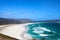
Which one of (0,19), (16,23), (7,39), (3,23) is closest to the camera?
(7,39)

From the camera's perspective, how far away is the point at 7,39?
6.43 m

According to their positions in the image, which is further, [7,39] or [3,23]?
[3,23]

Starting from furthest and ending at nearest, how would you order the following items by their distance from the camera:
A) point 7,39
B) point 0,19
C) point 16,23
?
point 16,23, point 0,19, point 7,39

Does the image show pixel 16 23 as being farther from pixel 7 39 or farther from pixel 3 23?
pixel 7 39

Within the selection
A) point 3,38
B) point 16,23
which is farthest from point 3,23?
point 3,38

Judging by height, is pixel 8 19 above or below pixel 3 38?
above

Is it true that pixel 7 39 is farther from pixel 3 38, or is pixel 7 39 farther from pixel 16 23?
pixel 16 23

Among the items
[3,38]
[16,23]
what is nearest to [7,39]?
[3,38]

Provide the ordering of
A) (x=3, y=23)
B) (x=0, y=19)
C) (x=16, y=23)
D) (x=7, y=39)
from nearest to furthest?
1. (x=7, y=39)
2. (x=0, y=19)
3. (x=3, y=23)
4. (x=16, y=23)

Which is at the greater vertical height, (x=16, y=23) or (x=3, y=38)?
(x=16, y=23)

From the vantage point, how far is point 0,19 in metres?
17.8

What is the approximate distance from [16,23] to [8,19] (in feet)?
12.4

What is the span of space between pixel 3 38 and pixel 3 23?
12.9 meters

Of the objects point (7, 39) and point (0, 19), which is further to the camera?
point (0, 19)
